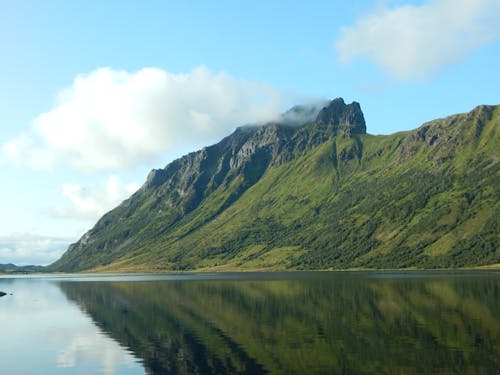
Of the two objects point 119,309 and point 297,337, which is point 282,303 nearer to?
point 119,309

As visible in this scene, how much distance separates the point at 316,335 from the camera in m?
69.7

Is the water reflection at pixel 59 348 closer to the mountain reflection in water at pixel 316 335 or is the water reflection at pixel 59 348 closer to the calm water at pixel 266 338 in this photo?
the calm water at pixel 266 338

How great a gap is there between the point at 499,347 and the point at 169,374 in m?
35.1

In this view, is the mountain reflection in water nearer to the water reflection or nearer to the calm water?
the calm water

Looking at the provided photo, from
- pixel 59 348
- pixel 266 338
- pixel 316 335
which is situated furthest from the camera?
pixel 316 335

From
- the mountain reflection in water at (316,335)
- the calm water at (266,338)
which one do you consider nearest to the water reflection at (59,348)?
Result: the calm water at (266,338)

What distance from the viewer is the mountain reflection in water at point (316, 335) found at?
5194 cm

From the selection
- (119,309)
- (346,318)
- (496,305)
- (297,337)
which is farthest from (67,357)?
(496,305)

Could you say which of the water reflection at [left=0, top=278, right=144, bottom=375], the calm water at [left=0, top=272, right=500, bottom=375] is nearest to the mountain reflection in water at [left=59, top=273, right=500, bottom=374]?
the calm water at [left=0, top=272, right=500, bottom=375]

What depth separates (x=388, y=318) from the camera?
83.9 m

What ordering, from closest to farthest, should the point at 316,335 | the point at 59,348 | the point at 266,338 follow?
the point at 59,348
the point at 266,338
the point at 316,335

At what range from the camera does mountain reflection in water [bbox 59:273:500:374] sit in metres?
51.9

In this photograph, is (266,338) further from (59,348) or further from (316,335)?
(59,348)

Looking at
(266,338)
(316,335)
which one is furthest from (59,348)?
(316,335)
